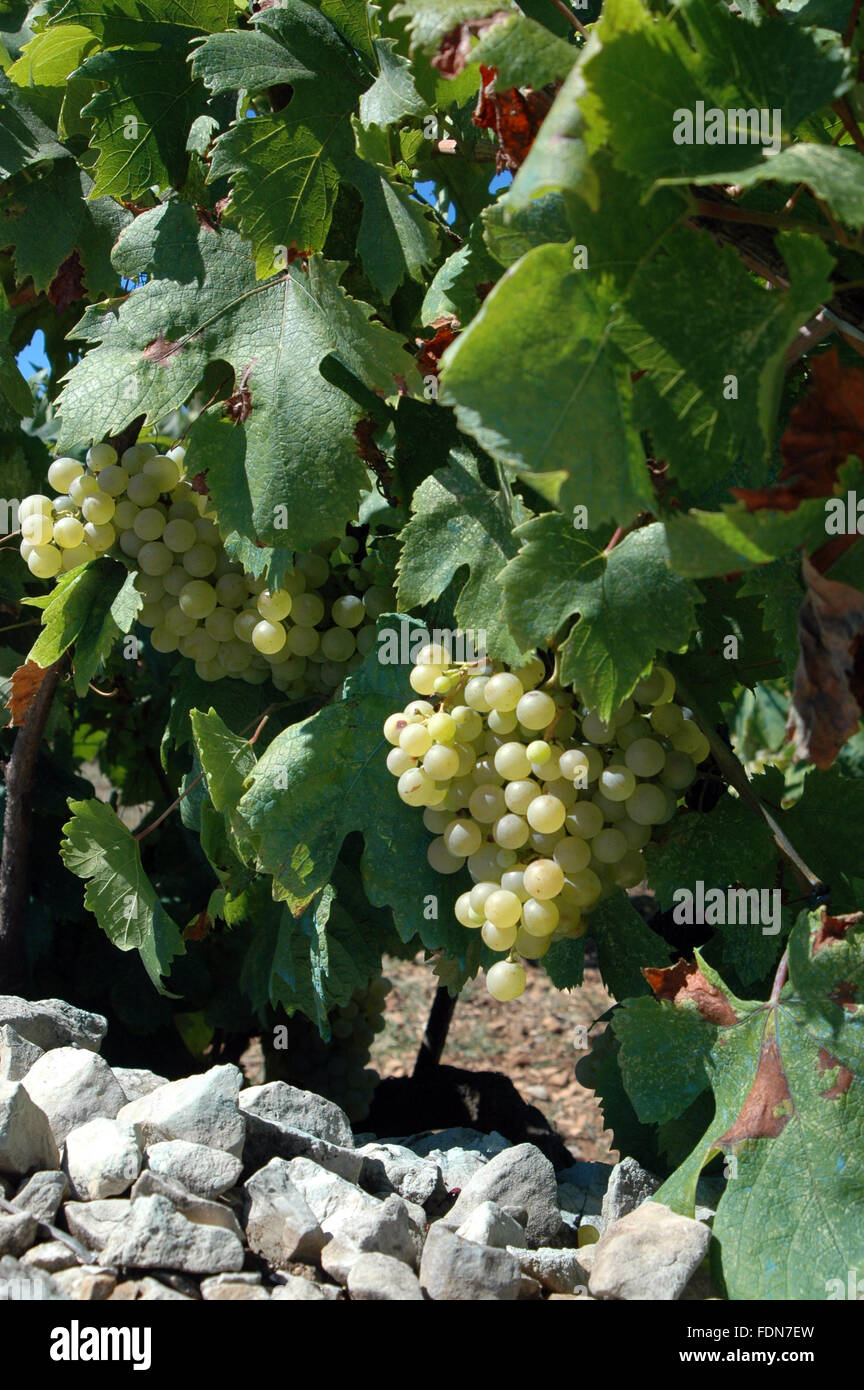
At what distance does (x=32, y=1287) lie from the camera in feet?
4.02

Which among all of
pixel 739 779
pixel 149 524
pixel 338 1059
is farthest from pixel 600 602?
pixel 338 1059

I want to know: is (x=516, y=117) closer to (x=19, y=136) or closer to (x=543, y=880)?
(x=543, y=880)

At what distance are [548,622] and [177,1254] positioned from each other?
0.78 metres

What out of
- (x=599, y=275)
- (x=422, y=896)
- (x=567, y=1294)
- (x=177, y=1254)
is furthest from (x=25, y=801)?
(x=599, y=275)

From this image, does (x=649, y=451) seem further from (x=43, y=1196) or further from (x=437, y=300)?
(x=43, y=1196)

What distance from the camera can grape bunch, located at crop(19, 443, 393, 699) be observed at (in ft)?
6.22

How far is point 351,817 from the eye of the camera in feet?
5.58

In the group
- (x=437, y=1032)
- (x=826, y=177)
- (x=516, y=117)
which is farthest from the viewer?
(x=437, y=1032)

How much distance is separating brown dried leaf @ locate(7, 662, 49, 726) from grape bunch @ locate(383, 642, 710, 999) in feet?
2.87

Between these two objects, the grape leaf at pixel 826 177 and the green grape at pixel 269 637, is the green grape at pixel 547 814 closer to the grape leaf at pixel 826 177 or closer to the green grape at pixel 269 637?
the green grape at pixel 269 637

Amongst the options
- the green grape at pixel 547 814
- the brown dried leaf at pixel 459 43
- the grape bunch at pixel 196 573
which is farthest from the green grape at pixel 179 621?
the brown dried leaf at pixel 459 43

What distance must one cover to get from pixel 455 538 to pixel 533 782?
0.33 meters

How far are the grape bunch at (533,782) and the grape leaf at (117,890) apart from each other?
2.03ft

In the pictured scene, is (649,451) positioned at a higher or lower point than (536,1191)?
higher
